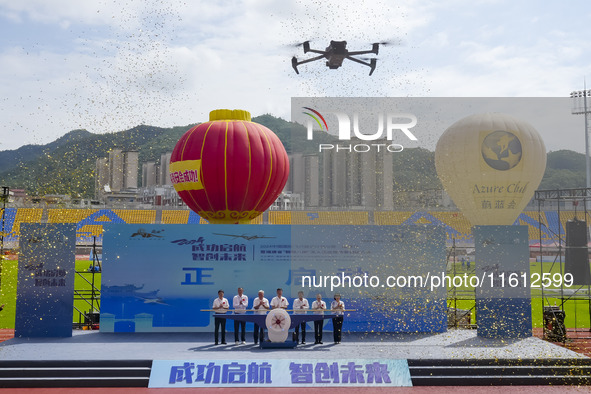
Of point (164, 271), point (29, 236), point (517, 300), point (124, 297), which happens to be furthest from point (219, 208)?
point (517, 300)

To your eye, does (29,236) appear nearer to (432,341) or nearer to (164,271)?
(164,271)

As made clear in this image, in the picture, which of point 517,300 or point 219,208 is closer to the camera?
point 517,300

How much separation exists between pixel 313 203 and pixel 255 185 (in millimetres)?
77845

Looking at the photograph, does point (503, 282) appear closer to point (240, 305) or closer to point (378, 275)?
point (378, 275)

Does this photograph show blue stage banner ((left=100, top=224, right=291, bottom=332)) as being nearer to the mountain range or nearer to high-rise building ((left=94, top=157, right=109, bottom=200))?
the mountain range

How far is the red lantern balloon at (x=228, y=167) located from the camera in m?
16.8

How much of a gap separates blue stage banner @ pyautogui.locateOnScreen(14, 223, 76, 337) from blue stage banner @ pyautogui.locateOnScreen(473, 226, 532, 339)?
38.8ft

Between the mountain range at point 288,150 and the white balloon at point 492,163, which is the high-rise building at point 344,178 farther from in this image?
the white balloon at point 492,163

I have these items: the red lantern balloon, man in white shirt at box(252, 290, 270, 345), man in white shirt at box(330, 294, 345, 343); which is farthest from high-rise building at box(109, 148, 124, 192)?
man in white shirt at box(330, 294, 345, 343)

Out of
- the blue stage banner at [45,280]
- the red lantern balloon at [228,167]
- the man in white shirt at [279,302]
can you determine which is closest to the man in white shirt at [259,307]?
the man in white shirt at [279,302]

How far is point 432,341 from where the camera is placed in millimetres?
14961

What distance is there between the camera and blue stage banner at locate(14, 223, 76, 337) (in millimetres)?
15453

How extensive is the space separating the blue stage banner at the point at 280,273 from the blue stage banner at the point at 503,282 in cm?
133

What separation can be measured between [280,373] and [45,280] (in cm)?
796
